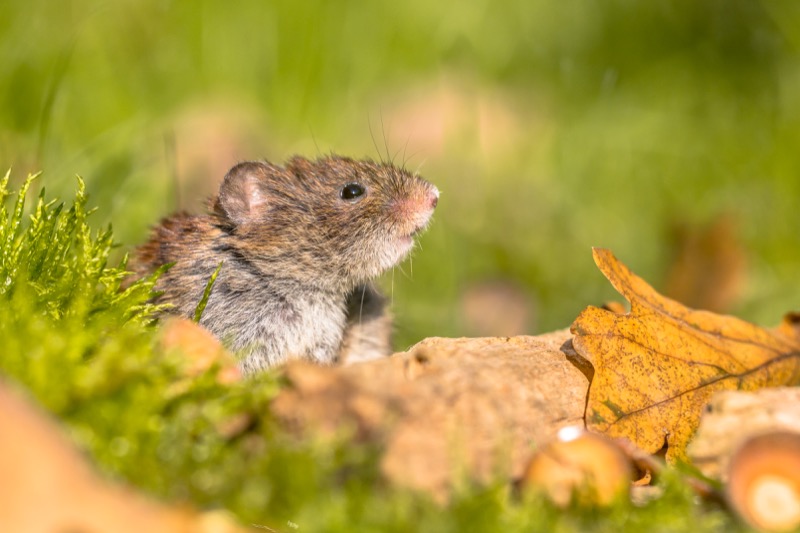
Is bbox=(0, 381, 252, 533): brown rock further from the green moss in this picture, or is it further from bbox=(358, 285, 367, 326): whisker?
bbox=(358, 285, 367, 326): whisker

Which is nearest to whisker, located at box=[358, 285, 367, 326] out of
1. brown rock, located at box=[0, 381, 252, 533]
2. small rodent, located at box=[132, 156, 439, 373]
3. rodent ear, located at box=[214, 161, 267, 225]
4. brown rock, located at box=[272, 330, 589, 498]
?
small rodent, located at box=[132, 156, 439, 373]

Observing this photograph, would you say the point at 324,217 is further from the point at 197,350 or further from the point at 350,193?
the point at 197,350

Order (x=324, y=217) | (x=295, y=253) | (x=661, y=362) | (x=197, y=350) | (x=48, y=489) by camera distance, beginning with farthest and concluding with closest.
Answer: (x=324, y=217) < (x=295, y=253) < (x=661, y=362) < (x=197, y=350) < (x=48, y=489)

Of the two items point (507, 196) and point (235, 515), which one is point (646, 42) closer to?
point (507, 196)

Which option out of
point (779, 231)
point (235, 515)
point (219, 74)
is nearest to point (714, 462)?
point (235, 515)

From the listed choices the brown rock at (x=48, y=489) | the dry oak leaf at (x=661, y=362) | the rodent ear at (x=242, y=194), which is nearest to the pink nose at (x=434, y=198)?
the rodent ear at (x=242, y=194)

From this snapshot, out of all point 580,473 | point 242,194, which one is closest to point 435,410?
point 580,473
